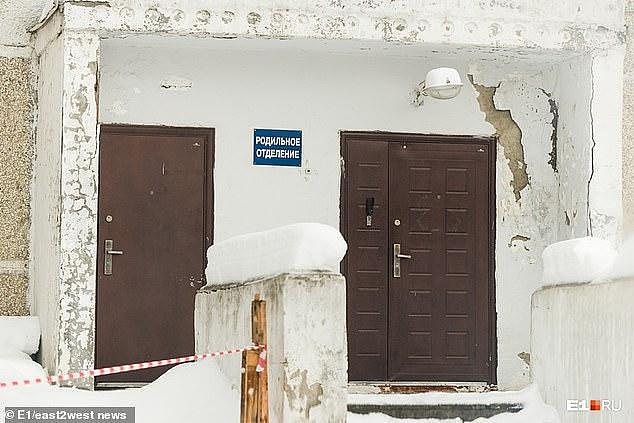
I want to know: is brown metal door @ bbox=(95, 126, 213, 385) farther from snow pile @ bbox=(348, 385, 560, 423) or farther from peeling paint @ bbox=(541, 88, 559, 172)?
peeling paint @ bbox=(541, 88, 559, 172)

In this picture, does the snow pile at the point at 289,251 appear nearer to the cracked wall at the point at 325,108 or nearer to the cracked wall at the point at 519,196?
the cracked wall at the point at 325,108

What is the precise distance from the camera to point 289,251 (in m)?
6.75

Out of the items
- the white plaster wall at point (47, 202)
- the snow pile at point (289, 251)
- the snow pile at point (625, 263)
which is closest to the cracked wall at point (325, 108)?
the white plaster wall at point (47, 202)

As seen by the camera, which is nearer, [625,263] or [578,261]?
[625,263]

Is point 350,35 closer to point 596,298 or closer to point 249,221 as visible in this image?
point 249,221

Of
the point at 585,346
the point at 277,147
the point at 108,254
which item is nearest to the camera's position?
the point at 585,346

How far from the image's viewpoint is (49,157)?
31.8 ft

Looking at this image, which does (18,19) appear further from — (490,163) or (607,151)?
(607,151)

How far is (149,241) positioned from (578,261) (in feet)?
12.6

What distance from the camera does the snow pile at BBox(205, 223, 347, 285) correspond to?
6.68 metres

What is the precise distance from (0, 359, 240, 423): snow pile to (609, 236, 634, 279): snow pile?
231 cm

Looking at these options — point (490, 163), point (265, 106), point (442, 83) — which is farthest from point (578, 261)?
point (265, 106)

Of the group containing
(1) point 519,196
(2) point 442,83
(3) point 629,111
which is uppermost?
(2) point 442,83

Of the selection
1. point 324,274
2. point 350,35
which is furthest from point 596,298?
point 350,35
